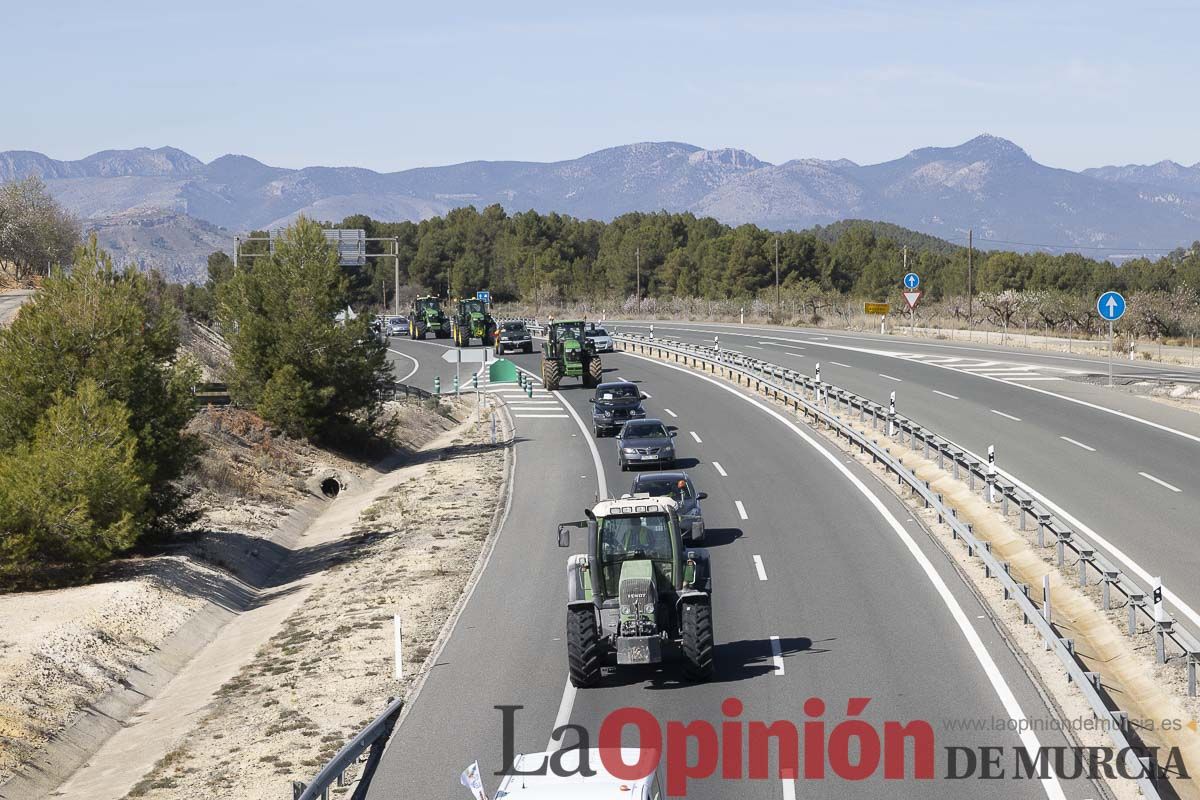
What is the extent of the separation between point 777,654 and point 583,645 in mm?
3149

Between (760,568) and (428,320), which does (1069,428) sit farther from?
(428,320)

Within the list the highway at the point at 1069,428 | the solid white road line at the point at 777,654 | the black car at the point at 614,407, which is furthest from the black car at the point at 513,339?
the solid white road line at the point at 777,654

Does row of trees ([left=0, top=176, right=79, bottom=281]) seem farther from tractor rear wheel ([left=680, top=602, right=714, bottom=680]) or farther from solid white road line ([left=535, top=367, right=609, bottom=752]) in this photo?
tractor rear wheel ([left=680, top=602, right=714, bottom=680])

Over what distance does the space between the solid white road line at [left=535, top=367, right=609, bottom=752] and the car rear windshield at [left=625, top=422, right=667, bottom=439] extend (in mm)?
1414

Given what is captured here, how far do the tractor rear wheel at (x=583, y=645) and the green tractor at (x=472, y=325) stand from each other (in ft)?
204

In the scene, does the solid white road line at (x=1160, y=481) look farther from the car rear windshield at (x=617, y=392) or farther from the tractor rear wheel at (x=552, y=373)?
the tractor rear wheel at (x=552, y=373)

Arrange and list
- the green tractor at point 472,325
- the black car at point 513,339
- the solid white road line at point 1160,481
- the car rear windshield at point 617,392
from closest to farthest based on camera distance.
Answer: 1. the solid white road line at point 1160,481
2. the car rear windshield at point 617,392
3. the black car at point 513,339
4. the green tractor at point 472,325

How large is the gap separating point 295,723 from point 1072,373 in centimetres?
4117

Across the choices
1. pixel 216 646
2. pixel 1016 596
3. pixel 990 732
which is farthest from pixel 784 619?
pixel 216 646

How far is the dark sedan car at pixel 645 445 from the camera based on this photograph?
1358 inches

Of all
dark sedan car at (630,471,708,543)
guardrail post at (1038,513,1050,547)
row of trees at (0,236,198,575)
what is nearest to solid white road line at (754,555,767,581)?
dark sedan car at (630,471,708,543)

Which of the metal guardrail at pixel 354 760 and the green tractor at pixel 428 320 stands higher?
the green tractor at pixel 428 320

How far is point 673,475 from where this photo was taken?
2717 cm

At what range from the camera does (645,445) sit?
1366 inches
